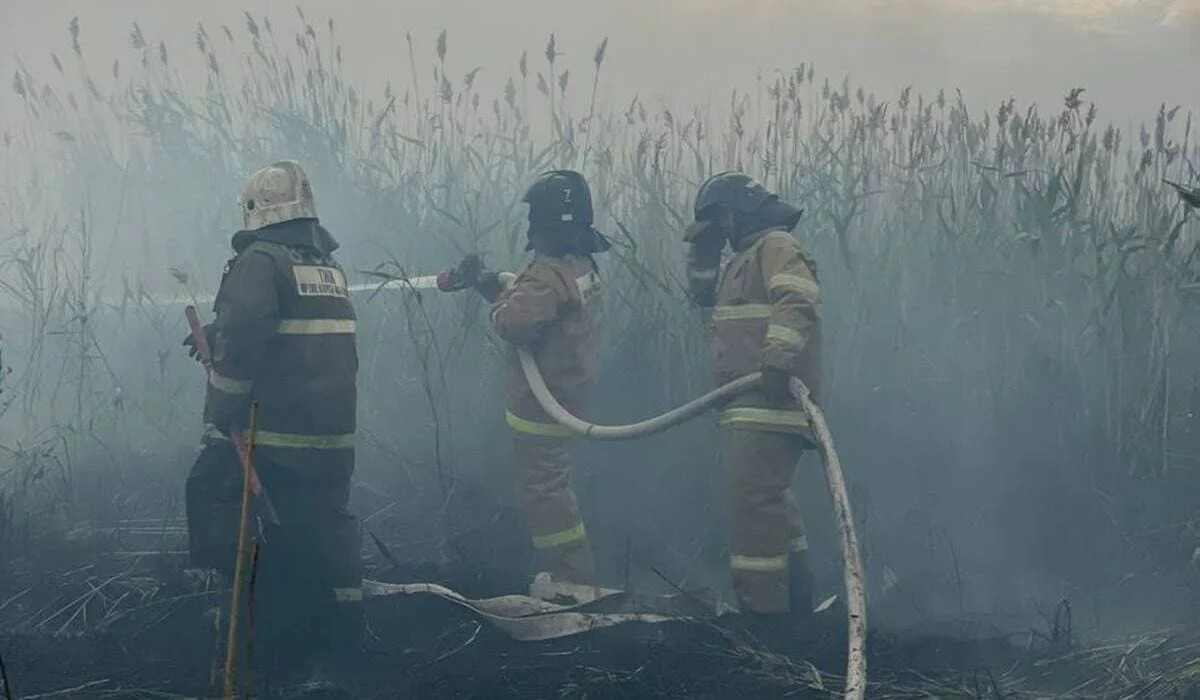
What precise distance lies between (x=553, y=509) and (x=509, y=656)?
104 cm

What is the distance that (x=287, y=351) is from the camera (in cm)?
453

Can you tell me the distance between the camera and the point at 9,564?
5.25 metres

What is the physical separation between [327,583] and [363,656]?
0.30 metres

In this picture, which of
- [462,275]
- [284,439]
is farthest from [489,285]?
[284,439]

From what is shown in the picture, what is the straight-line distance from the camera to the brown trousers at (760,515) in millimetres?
5027

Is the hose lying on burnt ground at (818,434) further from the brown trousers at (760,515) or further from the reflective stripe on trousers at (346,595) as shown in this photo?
the reflective stripe on trousers at (346,595)

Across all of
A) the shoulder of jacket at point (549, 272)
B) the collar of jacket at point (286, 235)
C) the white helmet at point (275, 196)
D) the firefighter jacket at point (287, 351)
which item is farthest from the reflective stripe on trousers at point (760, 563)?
the white helmet at point (275, 196)

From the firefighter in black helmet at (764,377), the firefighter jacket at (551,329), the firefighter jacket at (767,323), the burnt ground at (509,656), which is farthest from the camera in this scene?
the firefighter jacket at (551,329)

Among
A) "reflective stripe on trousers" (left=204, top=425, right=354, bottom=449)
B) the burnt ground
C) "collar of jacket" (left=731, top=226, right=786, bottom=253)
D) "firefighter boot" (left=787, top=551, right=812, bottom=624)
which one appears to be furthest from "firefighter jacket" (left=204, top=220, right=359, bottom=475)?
"firefighter boot" (left=787, top=551, right=812, bottom=624)

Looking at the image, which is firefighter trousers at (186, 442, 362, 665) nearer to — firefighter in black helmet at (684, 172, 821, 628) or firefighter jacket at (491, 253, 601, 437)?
firefighter jacket at (491, 253, 601, 437)

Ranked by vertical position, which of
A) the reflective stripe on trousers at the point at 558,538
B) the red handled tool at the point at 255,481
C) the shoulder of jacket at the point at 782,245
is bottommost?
the reflective stripe on trousers at the point at 558,538

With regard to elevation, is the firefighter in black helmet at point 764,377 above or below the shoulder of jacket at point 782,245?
below

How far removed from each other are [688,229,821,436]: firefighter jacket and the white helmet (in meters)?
1.75

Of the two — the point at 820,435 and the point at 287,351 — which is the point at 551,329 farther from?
the point at 820,435
